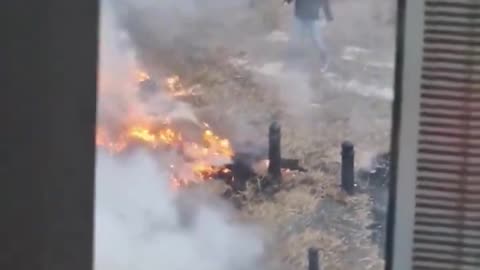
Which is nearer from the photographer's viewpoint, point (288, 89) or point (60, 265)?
point (288, 89)

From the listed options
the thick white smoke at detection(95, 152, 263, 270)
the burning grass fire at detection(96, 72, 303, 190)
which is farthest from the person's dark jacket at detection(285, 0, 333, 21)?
the thick white smoke at detection(95, 152, 263, 270)

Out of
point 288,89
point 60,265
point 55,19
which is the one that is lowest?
point 60,265

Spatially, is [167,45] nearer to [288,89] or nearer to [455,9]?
[288,89]

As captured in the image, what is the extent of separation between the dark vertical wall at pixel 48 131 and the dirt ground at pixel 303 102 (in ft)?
0.40

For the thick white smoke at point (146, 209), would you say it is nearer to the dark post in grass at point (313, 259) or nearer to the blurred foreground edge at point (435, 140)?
the dark post in grass at point (313, 259)

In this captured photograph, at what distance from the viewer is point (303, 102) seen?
1594 mm

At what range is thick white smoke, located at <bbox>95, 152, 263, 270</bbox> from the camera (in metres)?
1.63

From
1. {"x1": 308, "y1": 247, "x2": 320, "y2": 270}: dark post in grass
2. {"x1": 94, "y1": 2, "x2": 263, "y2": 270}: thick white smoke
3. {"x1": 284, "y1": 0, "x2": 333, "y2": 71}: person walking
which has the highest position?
{"x1": 284, "y1": 0, "x2": 333, "y2": 71}: person walking

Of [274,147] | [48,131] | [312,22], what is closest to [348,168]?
[274,147]

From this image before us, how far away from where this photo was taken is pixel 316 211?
1.61m

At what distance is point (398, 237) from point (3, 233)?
653mm

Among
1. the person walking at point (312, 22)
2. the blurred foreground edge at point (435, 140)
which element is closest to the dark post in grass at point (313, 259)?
the blurred foreground edge at point (435, 140)

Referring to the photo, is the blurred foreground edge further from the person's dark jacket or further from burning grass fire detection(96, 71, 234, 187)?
burning grass fire detection(96, 71, 234, 187)

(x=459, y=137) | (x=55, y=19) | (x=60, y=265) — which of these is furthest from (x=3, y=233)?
(x=459, y=137)
